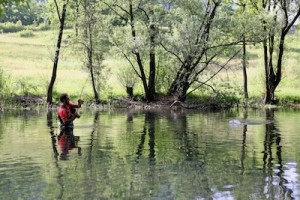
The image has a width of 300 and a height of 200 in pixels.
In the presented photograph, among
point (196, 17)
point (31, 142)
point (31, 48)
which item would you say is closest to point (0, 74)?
point (196, 17)

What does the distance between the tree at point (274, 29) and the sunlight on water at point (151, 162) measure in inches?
715

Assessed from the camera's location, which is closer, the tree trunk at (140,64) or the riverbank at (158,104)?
the tree trunk at (140,64)

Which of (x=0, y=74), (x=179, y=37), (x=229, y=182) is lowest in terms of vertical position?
(x=229, y=182)

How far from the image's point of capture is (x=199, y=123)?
31406 millimetres

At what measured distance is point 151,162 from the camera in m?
17.0

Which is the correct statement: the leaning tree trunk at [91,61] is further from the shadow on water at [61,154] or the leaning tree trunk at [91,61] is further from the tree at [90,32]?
Answer: the shadow on water at [61,154]

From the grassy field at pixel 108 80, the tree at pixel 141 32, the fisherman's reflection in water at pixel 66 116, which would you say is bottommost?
the fisherman's reflection in water at pixel 66 116

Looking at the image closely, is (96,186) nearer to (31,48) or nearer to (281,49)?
(281,49)

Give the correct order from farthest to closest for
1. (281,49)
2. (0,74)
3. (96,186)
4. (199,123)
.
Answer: (281,49)
(0,74)
(199,123)
(96,186)

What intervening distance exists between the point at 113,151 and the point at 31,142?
4.43m

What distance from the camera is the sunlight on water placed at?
12.9m

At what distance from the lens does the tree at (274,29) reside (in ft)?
147

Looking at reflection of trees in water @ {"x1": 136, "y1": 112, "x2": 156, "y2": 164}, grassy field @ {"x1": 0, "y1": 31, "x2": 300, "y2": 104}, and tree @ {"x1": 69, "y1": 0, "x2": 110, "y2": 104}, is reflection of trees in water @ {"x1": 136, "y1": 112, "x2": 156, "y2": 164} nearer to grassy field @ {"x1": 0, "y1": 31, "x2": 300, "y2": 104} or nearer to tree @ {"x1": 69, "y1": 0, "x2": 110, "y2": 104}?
tree @ {"x1": 69, "y1": 0, "x2": 110, "y2": 104}

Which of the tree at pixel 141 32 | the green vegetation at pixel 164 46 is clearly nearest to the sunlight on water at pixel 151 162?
the tree at pixel 141 32
